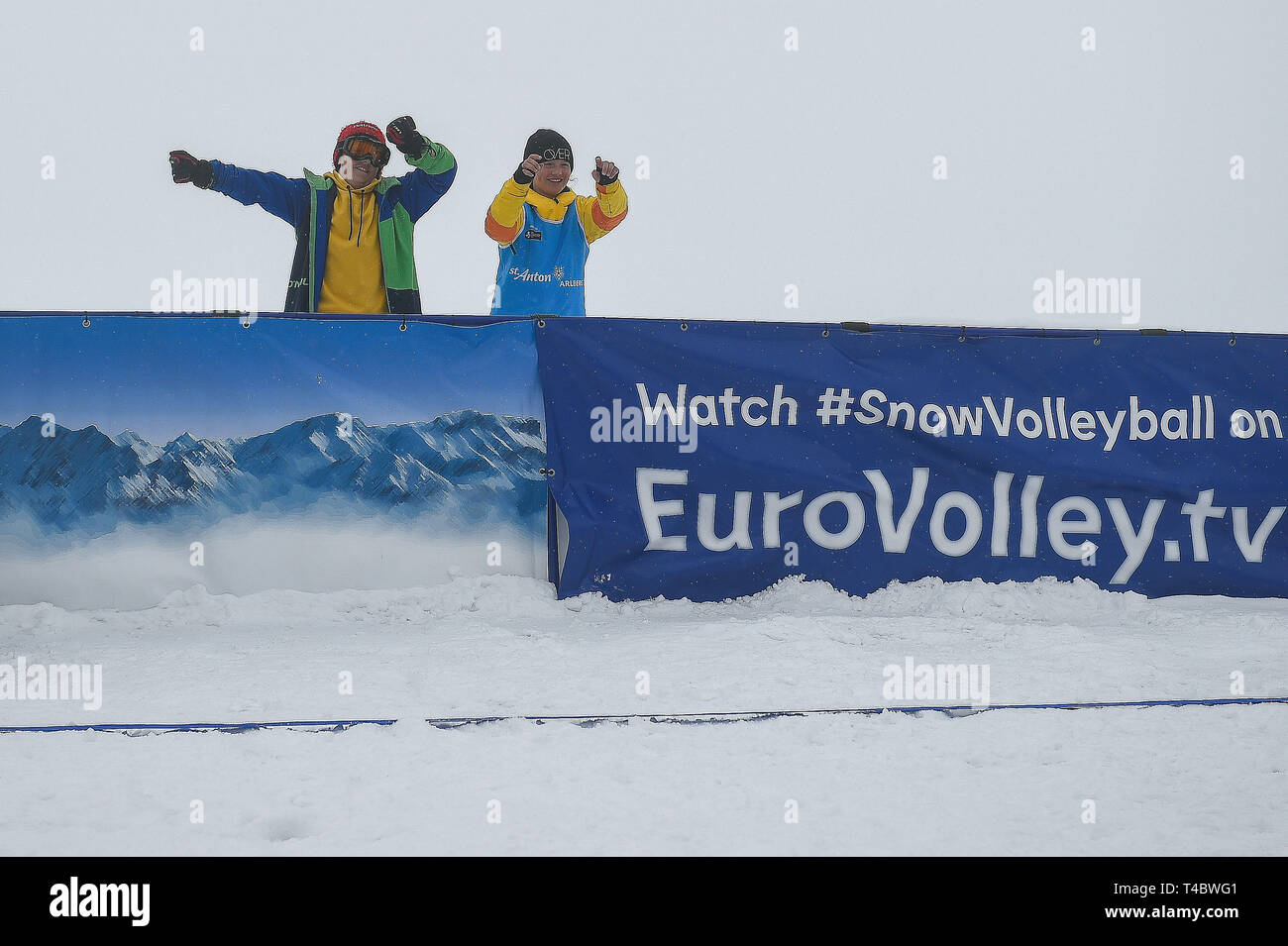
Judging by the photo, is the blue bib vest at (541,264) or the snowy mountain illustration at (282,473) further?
the blue bib vest at (541,264)

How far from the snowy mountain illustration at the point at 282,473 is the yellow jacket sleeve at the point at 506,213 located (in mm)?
1297

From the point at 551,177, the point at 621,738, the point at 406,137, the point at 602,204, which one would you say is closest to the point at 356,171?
the point at 406,137

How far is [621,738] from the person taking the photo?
2.98 metres

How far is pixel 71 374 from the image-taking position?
4.67 meters

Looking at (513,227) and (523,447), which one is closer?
(523,447)

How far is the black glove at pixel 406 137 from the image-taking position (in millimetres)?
5414

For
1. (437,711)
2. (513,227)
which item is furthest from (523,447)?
(437,711)

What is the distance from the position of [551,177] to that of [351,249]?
1126 mm

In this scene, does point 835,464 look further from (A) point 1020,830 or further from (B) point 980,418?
(A) point 1020,830

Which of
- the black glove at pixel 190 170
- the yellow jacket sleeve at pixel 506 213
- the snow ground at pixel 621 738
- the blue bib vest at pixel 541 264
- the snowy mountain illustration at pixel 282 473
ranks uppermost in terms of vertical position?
the black glove at pixel 190 170

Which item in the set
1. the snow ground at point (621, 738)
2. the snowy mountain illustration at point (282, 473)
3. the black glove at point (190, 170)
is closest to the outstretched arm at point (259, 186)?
the black glove at point (190, 170)

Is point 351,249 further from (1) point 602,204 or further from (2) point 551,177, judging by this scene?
(1) point 602,204

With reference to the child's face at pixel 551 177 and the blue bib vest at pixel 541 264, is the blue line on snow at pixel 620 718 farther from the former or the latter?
the child's face at pixel 551 177
